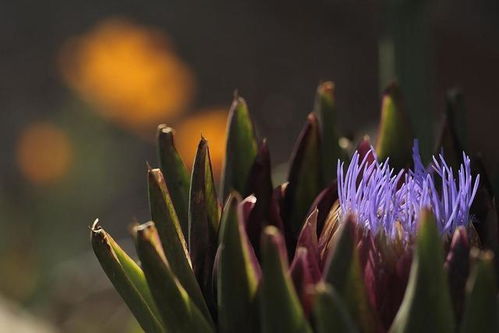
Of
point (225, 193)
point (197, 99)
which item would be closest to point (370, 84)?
point (197, 99)

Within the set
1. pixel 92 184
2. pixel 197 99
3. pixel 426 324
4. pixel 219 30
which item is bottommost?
pixel 426 324

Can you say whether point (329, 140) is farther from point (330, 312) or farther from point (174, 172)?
point (330, 312)

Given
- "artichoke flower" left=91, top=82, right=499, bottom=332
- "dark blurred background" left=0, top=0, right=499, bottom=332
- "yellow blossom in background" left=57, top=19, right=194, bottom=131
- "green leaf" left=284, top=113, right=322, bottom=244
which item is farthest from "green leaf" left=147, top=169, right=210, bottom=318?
"yellow blossom in background" left=57, top=19, right=194, bottom=131

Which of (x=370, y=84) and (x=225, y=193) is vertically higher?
(x=370, y=84)

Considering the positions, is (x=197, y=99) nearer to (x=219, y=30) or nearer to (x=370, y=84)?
(x=219, y=30)

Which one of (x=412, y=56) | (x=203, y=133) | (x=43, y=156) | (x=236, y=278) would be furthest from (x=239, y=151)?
(x=43, y=156)

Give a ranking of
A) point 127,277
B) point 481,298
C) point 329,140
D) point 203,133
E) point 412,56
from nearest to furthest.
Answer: point 481,298
point 127,277
point 329,140
point 412,56
point 203,133
